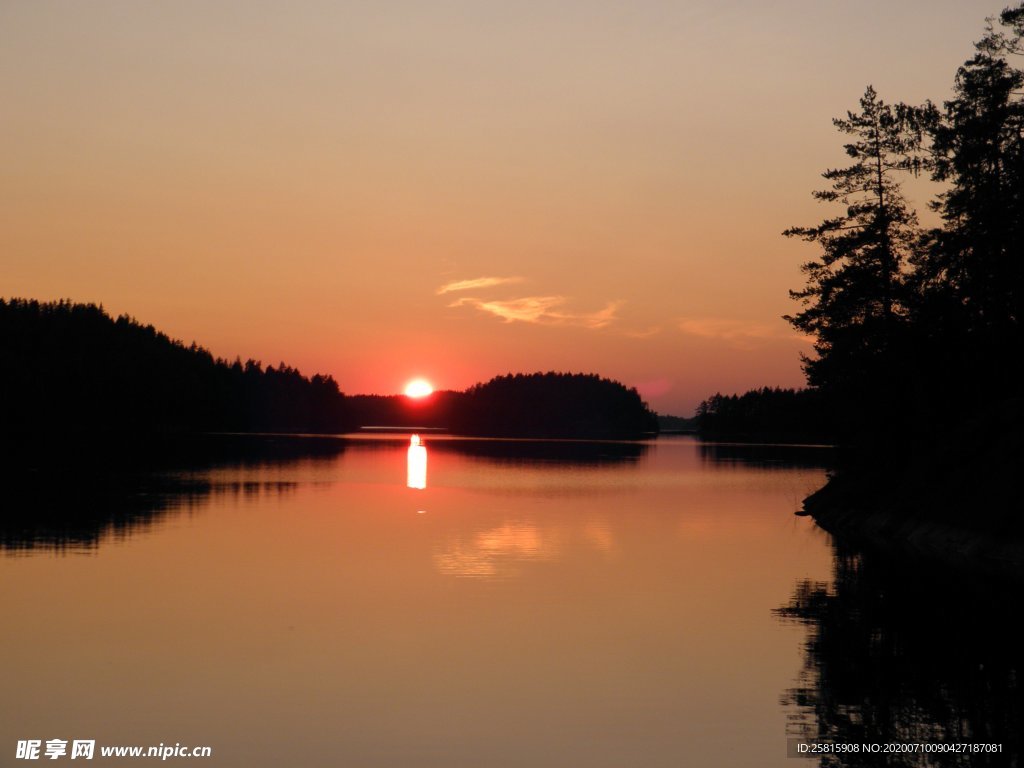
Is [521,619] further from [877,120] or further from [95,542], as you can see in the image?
[877,120]

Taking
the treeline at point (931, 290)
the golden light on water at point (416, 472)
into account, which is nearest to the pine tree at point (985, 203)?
the treeline at point (931, 290)

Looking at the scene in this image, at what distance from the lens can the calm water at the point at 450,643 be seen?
18.1 meters

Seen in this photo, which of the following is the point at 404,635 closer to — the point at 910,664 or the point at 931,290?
the point at 910,664

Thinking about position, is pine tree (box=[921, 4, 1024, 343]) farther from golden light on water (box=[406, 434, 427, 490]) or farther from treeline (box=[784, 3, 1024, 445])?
golden light on water (box=[406, 434, 427, 490])

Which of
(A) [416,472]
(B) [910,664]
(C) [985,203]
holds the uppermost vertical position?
Answer: (C) [985,203]

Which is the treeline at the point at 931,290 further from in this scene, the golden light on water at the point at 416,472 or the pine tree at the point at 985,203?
the golden light on water at the point at 416,472

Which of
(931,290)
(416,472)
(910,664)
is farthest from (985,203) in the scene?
(416,472)

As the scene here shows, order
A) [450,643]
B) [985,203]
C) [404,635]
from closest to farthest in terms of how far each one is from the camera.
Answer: [450,643] < [404,635] < [985,203]

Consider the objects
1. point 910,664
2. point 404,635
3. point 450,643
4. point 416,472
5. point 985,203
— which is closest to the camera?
point 910,664

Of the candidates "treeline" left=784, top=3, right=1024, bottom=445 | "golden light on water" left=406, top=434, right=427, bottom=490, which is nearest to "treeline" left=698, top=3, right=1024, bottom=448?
"treeline" left=784, top=3, right=1024, bottom=445

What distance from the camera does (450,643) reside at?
24.9 meters

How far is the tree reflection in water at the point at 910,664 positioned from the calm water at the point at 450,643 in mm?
120

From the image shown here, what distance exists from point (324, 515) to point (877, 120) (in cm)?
3465

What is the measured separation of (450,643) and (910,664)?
398 inches
